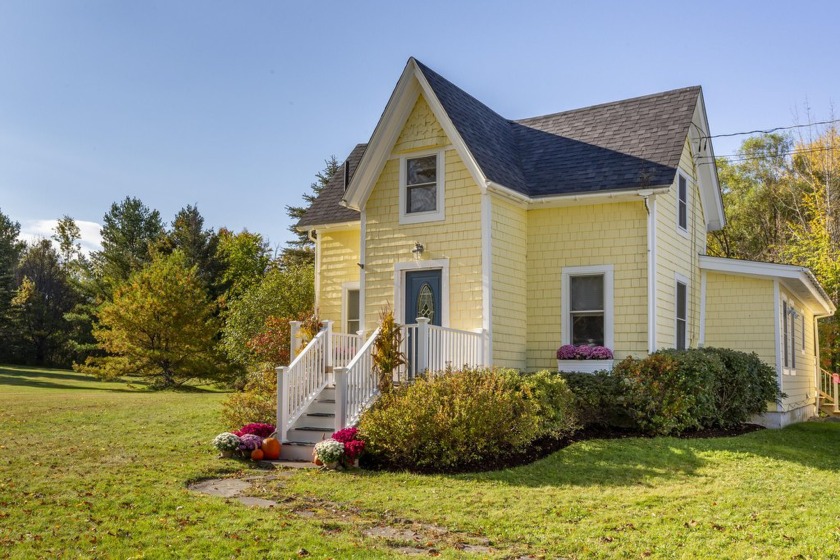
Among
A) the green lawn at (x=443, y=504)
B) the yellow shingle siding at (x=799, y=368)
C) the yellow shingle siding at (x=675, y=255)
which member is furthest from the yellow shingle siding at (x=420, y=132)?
the yellow shingle siding at (x=799, y=368)

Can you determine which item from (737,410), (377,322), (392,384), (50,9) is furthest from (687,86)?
(50,9)

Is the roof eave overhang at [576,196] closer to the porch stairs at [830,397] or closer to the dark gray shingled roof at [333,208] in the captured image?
the dark gray shingled roof at [333,208]

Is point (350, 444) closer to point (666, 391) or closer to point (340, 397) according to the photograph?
point (340, 397)

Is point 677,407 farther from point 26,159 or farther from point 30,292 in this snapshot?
point 30,292

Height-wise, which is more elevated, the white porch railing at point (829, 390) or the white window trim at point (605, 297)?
the white window trim at point (605, 297)

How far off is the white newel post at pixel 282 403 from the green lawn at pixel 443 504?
4.19 ft

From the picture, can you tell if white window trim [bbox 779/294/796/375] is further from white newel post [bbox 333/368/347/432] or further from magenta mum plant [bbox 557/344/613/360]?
white newel post [bbox 333/368/347/432]

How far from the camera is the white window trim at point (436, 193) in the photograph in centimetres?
1573

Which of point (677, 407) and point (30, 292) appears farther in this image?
point (30, 292)

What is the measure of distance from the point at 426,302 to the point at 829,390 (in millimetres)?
18147

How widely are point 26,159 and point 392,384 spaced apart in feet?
51.8

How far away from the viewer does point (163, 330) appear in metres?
29.4

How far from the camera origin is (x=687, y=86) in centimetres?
1777

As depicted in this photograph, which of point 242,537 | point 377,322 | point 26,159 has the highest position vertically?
point 26,159
